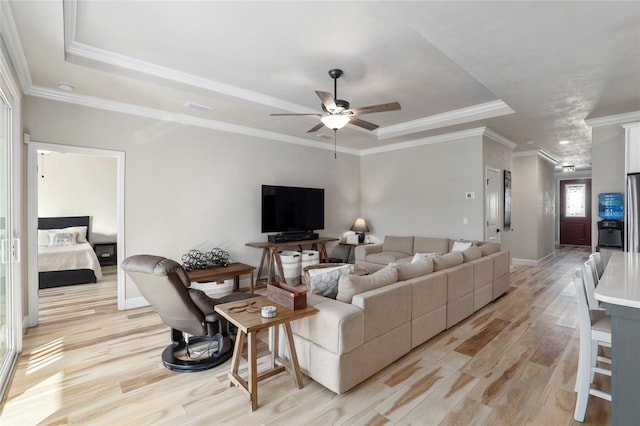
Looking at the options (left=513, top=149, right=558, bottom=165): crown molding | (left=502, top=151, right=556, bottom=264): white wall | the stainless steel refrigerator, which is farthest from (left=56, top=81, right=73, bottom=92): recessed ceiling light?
(left=513, top=149, right=558, bottom=165): crown molding

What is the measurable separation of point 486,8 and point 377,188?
5027 millimetres

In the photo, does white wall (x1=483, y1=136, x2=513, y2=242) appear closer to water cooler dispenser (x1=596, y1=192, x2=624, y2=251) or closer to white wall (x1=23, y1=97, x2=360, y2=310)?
water cooler dispenser (x1=596, y1=192, x2=624, y2=251)

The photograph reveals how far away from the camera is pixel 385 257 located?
225 inches

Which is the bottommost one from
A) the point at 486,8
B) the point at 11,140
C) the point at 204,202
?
the point at 204,202

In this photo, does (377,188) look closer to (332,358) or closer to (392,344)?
(392,344)

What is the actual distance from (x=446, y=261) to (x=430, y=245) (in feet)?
7.44

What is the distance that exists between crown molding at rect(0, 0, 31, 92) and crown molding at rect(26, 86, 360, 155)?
282mm

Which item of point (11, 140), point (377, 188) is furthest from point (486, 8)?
point (377, 188)

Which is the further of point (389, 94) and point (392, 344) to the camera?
point (389, 94)

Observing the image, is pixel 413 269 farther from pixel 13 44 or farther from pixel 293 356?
pixel 13 44

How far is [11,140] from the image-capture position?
9.23 feet

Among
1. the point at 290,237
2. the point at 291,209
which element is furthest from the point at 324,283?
the point at 291,209

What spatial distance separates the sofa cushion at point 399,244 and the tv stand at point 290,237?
4.90ft

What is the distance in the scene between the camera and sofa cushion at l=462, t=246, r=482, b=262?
396 cm
